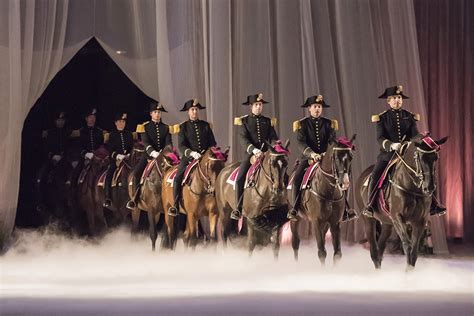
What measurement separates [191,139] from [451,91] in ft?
12.8

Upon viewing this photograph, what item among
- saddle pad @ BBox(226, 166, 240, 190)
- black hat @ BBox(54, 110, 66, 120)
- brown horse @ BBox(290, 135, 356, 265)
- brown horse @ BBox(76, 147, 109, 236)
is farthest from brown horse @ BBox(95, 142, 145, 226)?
brown horse @ BBox(290, 135, 356, 265)

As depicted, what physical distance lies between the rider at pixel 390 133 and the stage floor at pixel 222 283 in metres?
0.66

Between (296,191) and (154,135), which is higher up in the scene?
(154,135)

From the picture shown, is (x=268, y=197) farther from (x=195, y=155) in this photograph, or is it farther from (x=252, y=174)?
(x=195, y=155)

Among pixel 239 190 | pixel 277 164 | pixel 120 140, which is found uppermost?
pixel 120 140

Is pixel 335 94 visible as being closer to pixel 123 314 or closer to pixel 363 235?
pixel 363 235

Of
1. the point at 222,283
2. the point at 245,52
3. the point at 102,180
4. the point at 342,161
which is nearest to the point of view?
the point at 222,283

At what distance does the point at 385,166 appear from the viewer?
777cm

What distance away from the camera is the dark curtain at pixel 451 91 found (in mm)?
11312

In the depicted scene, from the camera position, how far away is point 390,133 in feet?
26.2

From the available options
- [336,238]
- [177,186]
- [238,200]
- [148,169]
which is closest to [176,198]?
[177,186]

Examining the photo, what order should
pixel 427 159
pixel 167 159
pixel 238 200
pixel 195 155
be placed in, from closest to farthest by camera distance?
1. pixel 427 159
2. pixel 238 200
3. pixel 195 155
4. pixel 167 159

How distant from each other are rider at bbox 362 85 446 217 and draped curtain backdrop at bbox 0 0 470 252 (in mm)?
2344

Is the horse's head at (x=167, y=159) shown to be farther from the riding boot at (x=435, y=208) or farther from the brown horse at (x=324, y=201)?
the riding boot at (x=435, y=208)
